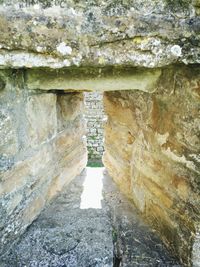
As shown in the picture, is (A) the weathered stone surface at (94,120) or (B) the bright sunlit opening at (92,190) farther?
(A) the weathered stone surface at (94,120)

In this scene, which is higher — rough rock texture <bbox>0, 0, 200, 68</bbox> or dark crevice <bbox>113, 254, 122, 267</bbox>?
rough rock texture <bbox>0, 0, 200, 68</bbox>

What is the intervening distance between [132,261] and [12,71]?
0.78 metres

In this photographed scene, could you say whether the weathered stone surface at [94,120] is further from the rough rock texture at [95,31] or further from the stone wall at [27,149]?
the rough rock texture at [95,31]

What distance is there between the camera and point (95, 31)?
757 millimetres

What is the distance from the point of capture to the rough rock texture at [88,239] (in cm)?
104

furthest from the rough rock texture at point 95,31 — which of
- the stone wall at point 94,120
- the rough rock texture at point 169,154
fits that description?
the stone wall at point 94,120

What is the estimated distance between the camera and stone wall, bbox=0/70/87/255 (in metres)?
0.94

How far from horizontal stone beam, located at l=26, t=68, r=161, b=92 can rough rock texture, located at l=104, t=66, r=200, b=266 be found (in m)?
0.06

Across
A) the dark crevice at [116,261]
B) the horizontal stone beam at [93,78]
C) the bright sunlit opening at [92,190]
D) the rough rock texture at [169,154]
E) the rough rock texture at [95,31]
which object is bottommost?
the dark crevice at [116,261]

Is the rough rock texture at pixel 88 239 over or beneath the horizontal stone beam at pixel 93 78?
beneath

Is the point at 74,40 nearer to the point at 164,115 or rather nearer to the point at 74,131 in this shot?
the point at 164,115

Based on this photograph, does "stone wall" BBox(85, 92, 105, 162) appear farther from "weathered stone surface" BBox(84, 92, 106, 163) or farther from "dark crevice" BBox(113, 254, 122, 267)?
"dark crevice" BBox(113, 254, 122, 267)

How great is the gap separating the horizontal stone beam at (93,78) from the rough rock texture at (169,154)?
6cm

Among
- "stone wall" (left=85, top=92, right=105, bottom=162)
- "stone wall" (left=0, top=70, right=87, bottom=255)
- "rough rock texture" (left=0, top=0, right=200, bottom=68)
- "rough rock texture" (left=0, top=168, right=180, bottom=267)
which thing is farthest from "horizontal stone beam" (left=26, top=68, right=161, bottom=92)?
"stone wall" (left=85, top=92, right=105, bottom=162)
